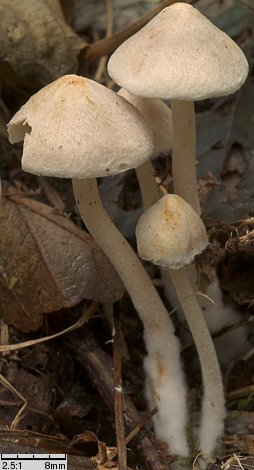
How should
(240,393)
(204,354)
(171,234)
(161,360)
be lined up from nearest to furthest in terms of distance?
(171,234) → (204,354) → (161,360) → (240,393)

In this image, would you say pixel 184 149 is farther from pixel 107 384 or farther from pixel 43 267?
pixel 107 384

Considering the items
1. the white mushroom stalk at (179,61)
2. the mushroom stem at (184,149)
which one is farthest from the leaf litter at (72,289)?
the white mushroom stalk at (179,61)

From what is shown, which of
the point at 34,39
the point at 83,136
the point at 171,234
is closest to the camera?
the point at 83,136

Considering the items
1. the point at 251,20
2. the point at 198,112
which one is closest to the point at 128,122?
the point at 198,112

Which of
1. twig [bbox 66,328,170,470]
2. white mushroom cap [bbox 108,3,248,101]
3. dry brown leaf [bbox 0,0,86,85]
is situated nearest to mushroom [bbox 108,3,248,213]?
white mushroom cap [bbox 108,3,248,101]

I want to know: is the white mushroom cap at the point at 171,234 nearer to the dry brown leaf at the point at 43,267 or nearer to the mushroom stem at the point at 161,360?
the mushroom stem at the point at 161,360

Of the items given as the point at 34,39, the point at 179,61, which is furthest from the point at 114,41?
the point at 179,61

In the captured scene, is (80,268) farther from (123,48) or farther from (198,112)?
(198,112)
